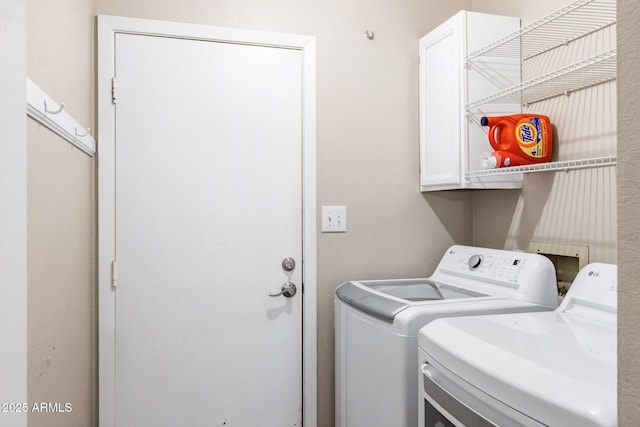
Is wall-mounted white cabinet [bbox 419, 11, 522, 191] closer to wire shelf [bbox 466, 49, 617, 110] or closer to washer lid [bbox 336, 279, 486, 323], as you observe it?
wire shelf [bbox 466, 49, 617, 110]

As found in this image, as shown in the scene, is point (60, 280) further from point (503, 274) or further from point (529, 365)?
point (503, 274)

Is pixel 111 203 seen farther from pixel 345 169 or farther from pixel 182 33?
pixel 345 169

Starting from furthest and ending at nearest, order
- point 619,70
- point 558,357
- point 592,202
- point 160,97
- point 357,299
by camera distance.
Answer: point 160,97 → point 357,299 → point 592,202 → point 558,357 → point 619,70

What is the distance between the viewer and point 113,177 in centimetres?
171

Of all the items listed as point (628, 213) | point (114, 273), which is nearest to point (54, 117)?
point (114, 273)

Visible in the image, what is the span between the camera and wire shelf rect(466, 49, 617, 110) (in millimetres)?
1265

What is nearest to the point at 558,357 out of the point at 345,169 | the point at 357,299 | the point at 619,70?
the point at 619,70

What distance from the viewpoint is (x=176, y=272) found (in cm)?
178

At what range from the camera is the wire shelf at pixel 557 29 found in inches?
54.7

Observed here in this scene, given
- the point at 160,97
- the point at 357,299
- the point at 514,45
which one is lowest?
the point at 357,299

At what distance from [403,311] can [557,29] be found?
1269 mm

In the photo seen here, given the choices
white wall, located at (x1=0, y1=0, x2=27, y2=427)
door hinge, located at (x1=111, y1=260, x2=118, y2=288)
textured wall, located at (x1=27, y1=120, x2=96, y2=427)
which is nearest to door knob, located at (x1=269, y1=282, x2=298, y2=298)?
door hinge, located at (x1=111, y1=260, x2=118, y2=288)

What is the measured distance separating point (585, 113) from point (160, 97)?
169cm

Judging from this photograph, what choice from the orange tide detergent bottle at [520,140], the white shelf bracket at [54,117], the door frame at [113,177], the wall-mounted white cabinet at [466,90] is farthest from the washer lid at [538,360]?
the white shelf bracket at [54,117]
